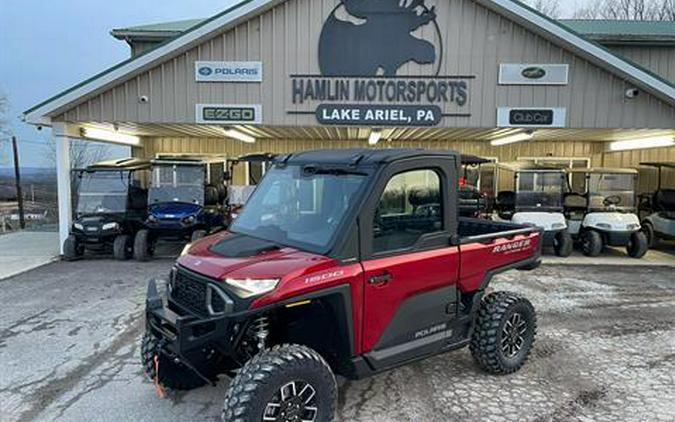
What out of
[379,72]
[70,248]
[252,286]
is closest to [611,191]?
[379,72]

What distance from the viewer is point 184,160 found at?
10680mm

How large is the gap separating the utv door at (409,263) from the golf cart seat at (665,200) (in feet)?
34.0

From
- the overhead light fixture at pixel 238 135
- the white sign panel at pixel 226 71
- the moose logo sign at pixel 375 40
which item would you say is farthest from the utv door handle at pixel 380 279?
the overhead light fixture at pixel 238 135

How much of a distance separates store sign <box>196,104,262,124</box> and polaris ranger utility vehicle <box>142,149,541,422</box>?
591 cm

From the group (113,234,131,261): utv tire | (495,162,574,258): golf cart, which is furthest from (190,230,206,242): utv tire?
(495,162,574,258): golf cart

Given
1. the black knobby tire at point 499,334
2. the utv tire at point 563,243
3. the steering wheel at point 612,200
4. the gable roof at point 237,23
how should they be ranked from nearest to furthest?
the black knobby tire at point 499,334 < the gable roof at point 237,23 < the utv tire at point 563,243 < the steering wheel at point 612,200

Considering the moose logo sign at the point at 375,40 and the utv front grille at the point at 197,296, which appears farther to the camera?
the moose logo sign at the point at 375,40

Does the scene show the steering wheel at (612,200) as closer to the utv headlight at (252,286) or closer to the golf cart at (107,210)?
the utv headlight at (252,286)

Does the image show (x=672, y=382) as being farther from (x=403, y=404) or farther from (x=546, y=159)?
(x=546, y=159)

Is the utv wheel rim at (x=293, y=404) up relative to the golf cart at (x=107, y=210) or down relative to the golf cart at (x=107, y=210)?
down

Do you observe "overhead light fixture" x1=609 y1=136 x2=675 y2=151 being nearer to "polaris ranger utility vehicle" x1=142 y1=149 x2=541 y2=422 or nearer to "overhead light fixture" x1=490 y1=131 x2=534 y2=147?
"overhead light fixture" x1=490 y1=131 x2=534 y2=147

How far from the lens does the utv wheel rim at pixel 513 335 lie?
4.21 metres

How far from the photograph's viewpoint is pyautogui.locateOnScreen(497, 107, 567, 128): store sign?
9477mm

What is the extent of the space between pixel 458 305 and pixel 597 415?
1357mm
